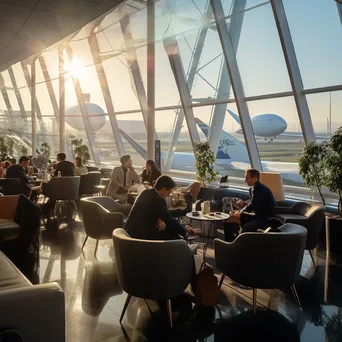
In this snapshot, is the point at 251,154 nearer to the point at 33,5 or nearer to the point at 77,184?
the point at 77,184

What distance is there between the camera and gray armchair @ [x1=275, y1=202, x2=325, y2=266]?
15.6 feet

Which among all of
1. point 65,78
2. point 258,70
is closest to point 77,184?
point 258,70

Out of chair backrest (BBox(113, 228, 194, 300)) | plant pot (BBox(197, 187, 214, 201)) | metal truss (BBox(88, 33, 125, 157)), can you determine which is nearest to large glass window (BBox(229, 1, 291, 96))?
plant pot (BBox(197, 187, 214, 201))

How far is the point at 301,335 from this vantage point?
291cm

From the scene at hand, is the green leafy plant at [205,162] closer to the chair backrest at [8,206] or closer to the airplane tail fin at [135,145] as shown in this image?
the chair backrest at [8,206]

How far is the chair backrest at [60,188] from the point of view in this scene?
7277 mm

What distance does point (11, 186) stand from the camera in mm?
6898

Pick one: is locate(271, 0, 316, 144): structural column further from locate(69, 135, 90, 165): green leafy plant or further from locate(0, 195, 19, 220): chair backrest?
locate(69, 135, 90, 165): green leafy plant

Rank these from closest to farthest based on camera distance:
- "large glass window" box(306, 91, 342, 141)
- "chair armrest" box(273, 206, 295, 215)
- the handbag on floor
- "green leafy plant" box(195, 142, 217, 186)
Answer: the handbag on floor < "chair armrest" box(273, 206, 295, 215) < "large glass window" box(306, 91, 342, 141) < "green leafy plant" box(195, 142, 217, 186)

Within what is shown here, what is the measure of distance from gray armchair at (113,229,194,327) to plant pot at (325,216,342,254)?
3.10m

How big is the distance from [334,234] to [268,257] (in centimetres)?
251

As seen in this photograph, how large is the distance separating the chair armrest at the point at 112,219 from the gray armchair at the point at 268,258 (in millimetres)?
1831

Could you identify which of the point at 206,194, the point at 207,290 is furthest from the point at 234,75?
the point at 207,290

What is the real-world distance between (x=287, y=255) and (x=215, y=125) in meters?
6.21
